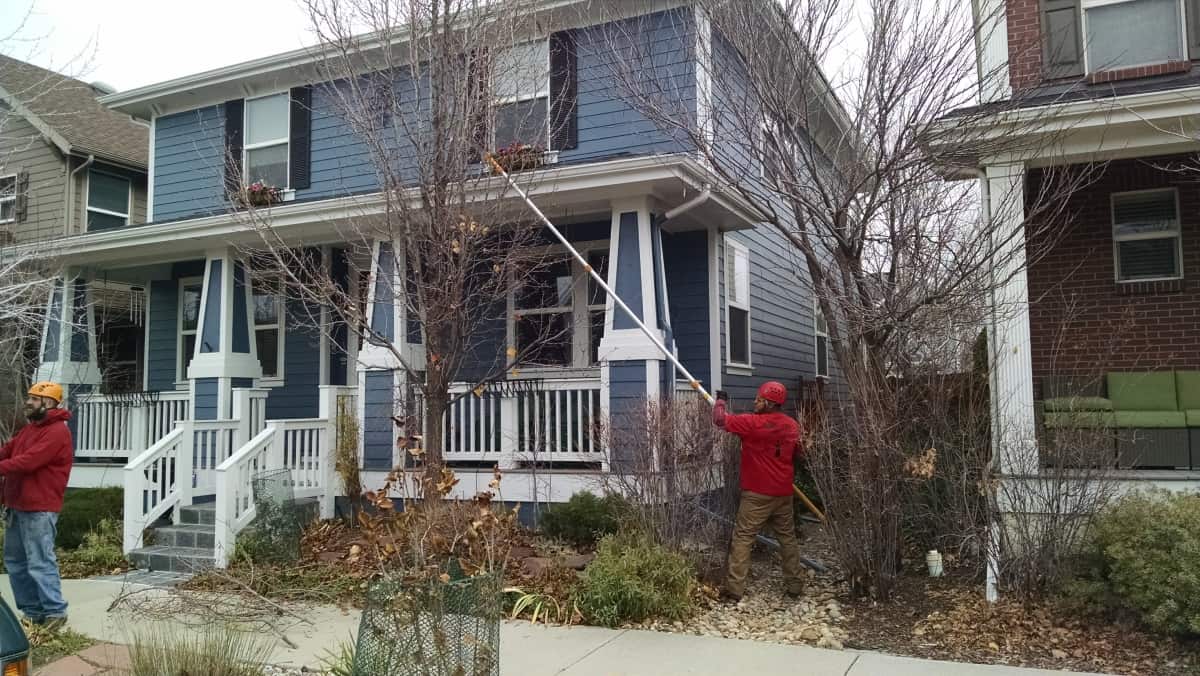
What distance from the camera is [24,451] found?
20.2ft

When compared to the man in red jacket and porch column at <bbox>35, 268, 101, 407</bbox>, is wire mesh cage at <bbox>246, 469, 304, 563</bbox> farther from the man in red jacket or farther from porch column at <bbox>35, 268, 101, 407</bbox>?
porch column at <bbox>35, 268, 101, 407</bbox>

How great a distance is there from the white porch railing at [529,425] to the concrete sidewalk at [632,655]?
8.41 ft

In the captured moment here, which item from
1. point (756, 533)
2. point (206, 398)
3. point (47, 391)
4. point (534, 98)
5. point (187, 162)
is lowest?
point (756, 533)

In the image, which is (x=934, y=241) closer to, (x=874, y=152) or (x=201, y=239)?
(x=874, y=152)

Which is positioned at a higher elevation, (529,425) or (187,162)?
(187,162)

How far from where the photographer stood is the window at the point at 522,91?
7.36 meters

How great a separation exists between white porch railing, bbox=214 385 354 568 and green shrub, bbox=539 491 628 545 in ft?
9.65

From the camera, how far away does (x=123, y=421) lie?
37.1 ft

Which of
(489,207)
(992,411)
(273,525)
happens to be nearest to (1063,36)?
(992,411)

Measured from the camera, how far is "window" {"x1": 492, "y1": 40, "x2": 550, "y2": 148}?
24.1 ft

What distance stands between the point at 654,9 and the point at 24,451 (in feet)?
25.1

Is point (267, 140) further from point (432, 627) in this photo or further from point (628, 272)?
point (432, 627)

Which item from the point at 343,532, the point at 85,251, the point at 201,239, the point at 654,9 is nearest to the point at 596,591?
the point at 343,532

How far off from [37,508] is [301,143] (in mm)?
7351
